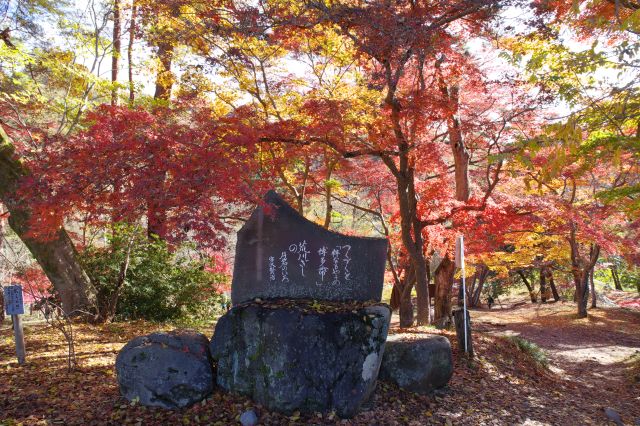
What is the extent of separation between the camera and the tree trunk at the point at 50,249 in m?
7.07

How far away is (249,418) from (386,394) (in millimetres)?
1686

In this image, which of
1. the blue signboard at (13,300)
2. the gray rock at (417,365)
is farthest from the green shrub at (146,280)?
the gray rock at (417,365)

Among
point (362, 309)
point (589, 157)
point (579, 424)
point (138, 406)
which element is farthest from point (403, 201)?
point (138, 406)

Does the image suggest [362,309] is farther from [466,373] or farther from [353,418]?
[466,373]

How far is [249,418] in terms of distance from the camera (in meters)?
4.35

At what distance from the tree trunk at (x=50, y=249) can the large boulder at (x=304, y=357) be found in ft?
11.9

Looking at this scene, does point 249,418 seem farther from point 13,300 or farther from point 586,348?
point 586,348

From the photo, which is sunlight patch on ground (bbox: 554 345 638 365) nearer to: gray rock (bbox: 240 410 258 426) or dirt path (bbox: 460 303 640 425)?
dirt path (bbox: 460 303 640 425)

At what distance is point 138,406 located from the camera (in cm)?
450

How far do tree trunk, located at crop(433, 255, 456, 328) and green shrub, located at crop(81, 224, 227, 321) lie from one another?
5.47 metres

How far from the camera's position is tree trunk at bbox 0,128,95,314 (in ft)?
23.2

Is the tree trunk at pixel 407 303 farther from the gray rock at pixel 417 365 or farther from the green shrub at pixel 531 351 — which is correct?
the gray rock at pixel 417 365

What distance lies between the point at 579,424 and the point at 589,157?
4000 millimetres

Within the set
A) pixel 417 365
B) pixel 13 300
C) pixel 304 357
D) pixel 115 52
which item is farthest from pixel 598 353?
pixel 115 52
